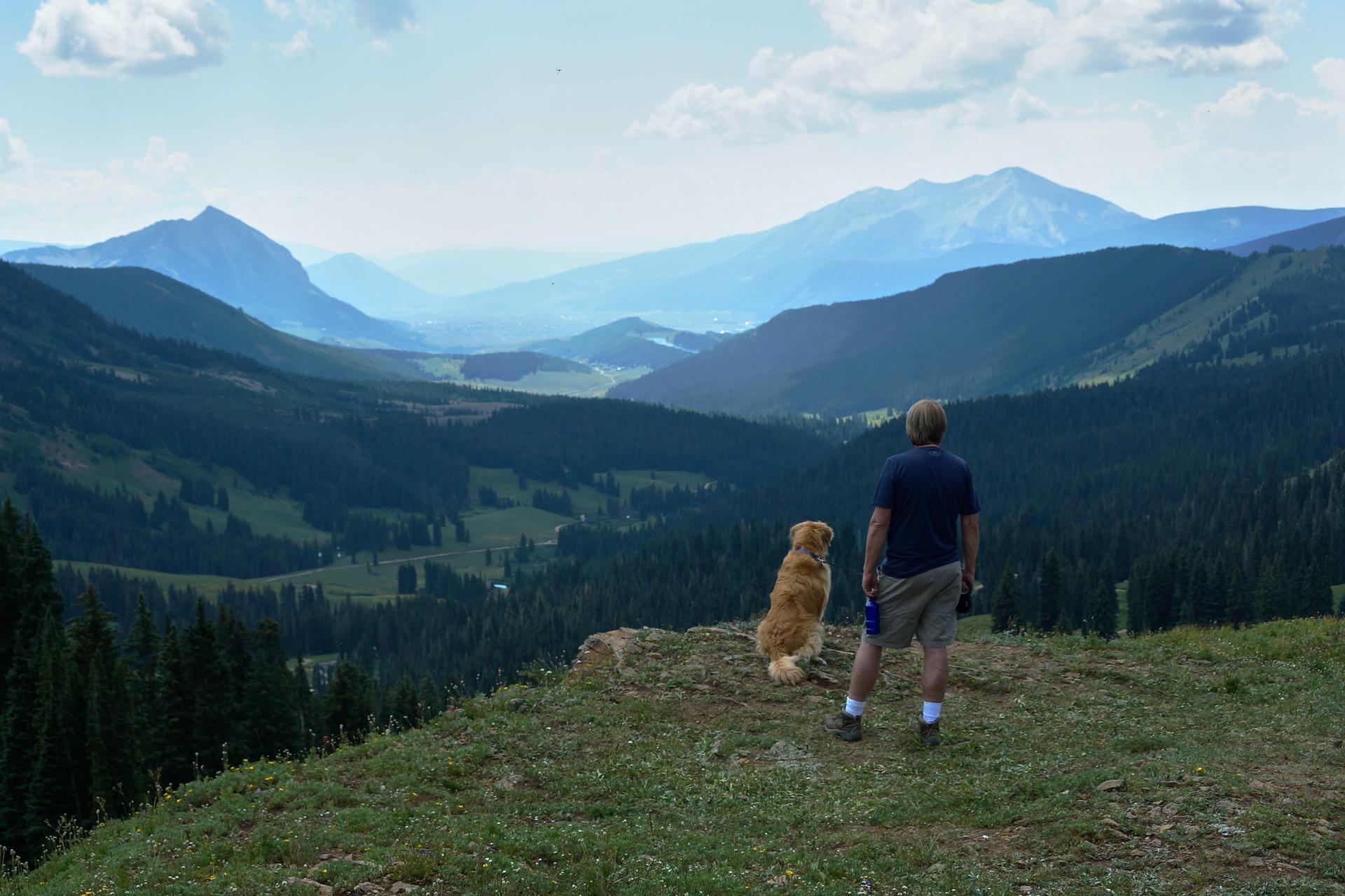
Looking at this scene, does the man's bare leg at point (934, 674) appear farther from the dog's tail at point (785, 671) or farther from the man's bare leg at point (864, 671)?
the dog's tail at point (785, 671)

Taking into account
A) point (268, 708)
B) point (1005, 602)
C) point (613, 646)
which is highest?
point (613, 646)

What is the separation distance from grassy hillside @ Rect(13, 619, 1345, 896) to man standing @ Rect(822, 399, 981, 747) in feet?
7.25

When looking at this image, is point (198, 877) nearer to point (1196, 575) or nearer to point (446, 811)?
point (446, 811)

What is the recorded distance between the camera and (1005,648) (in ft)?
78.7

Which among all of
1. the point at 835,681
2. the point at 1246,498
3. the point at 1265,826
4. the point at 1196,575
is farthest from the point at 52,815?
the point at 1246,498

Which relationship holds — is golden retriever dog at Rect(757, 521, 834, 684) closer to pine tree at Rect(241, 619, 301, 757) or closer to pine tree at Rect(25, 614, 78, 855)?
pine tree at Rect(25, 614, 78, 855)

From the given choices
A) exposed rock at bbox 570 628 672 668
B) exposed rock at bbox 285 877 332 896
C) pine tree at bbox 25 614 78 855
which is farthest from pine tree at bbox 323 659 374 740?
exposed rock at bbox 285 877 332 896

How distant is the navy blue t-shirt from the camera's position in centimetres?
1525

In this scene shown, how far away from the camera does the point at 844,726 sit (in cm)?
1695

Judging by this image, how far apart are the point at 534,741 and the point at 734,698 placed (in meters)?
4.54

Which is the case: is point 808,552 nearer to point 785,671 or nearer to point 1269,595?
point 785,671

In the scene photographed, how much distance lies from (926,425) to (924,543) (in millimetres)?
1961

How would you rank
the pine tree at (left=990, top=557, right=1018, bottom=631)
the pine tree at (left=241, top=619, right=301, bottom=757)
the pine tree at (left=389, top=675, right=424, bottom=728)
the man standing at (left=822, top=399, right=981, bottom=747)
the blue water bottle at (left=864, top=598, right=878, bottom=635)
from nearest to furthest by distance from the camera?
the man standing at (left=822, top=399, right=981, bottom=747), the blue water bottle at (left=864, top=598, right=878, bottom=635), the pine tree at (left=389, top=675, right=424, bottom=728), the pine tree at (left=241, top=619, right=301, bottom=757), the pine tree at (left=990, top=557, right=1018, bottom=631)

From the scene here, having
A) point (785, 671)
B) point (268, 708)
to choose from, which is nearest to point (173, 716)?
point (268, 708)
